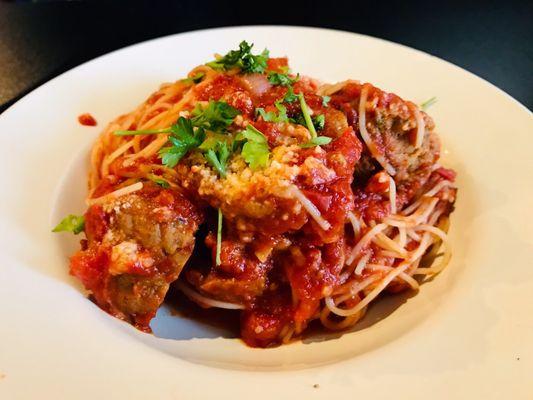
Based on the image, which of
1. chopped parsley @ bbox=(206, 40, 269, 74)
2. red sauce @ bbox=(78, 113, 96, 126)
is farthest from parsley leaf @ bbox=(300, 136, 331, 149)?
red sauce @ bbox=(78, 113, 96, 126)

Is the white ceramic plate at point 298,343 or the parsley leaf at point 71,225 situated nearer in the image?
the white ceramic plate at point 298,343

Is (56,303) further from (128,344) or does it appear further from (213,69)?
(213,69)

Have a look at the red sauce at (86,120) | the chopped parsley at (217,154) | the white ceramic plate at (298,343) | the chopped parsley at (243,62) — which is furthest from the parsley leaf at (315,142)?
the red sauce at (86,120)

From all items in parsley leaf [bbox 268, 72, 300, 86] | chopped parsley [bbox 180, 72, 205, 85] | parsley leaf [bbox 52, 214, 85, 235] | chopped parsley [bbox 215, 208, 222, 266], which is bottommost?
parsley leaf [bbox 52, 214, 85, 235]

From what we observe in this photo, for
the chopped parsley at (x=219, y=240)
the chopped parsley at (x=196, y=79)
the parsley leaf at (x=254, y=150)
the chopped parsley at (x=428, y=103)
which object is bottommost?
the chopped parsley at (x=219, y=240)

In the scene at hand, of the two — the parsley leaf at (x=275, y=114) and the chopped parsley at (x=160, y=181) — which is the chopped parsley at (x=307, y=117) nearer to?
the parsley leaf at (x=275, y=114)

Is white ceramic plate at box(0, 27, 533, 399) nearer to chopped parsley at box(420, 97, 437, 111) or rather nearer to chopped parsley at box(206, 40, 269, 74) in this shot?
chopped parsley at box(420, 97, 437, 111)
